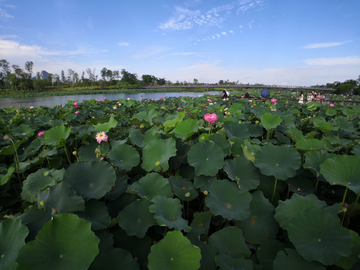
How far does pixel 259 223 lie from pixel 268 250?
114 mm

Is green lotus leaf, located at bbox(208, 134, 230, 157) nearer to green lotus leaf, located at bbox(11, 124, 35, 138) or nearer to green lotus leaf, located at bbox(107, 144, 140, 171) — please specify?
green lotus leaf, located at bbox(107, 144, 140, 171)

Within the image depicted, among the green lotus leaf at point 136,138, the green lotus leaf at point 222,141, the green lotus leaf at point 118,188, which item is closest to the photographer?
the green lotus leaf at point 118,188

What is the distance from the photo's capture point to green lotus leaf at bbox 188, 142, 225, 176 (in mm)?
943

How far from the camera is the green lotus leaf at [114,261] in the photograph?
0.57m

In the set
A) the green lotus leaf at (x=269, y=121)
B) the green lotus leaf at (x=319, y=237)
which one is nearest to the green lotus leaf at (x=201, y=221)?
the green lotus leaf at (x=319, y=237)

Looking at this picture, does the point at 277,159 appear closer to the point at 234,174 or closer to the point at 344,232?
the point at 234,174

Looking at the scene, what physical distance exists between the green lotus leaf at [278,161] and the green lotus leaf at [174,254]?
55cm

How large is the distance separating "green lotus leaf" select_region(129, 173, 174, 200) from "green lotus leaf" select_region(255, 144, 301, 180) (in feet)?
1.59

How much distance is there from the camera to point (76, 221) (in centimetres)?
55

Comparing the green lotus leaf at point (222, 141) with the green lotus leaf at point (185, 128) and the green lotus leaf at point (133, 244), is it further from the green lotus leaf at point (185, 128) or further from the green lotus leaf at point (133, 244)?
the green lotus leaf at point (133, 244)

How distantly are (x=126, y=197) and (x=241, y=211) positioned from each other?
540 mm

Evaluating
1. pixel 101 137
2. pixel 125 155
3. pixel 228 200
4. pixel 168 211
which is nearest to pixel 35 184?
pixel 125 155

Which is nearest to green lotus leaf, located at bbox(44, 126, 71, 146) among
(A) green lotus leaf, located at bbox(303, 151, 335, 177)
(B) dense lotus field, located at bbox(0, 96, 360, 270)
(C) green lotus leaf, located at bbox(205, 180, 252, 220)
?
(B) dense lotus field, located at bbox(0, 96, 360, 270)

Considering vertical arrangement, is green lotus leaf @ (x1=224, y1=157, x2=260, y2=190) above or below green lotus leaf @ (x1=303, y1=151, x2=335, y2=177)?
below
